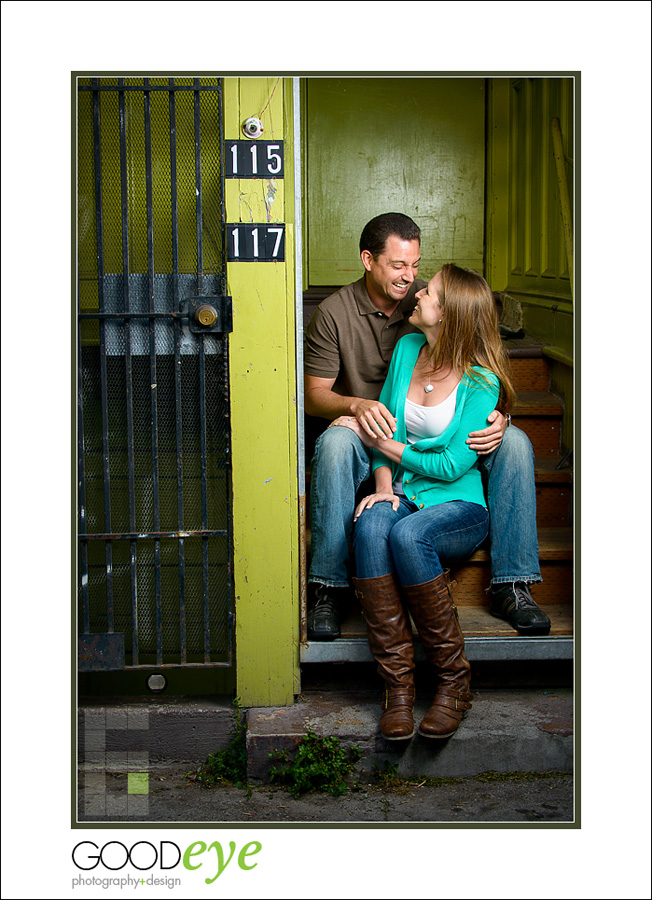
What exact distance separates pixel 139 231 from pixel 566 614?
7.15ft

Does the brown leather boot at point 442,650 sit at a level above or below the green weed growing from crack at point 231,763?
above

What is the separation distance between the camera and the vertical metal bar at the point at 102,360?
2.85 metres

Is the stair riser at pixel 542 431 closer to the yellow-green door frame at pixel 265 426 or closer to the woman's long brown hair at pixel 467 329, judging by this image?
the woman's long brown hair at pixel 467 329

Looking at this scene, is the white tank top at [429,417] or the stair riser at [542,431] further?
the stair riser at [542,431]

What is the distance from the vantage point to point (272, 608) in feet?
9.75

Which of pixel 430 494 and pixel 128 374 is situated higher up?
pixel 128 374

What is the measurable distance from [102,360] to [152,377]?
0.18 metres

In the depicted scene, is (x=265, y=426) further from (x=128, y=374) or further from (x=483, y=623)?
(x=483, y=623)

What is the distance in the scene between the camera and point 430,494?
3.01 m

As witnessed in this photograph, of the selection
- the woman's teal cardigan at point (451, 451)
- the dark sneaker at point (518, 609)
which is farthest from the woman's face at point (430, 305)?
the dark sneaker at point (518, 609)

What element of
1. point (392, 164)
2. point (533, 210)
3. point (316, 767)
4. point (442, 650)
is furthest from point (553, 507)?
point (392, 164)

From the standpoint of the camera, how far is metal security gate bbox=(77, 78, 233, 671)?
287cm

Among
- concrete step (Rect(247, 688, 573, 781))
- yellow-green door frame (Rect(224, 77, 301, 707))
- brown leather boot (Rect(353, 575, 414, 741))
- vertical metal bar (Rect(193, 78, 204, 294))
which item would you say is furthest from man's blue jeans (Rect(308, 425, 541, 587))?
vertical metal bar (Rect(193, 78, 204, 294))

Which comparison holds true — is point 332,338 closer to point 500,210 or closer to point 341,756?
point 341,756
